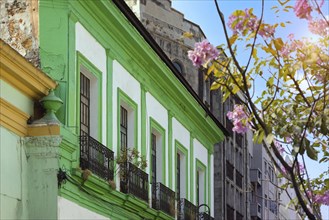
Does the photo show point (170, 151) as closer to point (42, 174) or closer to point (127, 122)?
point (127, 122)

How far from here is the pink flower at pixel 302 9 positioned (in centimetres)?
823

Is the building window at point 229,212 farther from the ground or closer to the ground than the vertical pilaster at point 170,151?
farther from the ground

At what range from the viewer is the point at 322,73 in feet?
30.3

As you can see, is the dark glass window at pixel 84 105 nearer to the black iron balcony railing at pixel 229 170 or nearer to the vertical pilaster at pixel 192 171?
the vertical pilaster at pixel 192 171

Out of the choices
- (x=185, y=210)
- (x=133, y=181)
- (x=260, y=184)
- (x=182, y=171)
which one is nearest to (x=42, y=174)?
(x=133, y=181)

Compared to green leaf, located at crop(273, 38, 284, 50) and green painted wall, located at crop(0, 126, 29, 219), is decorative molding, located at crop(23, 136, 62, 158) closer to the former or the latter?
green painted wall, located at crop(0, 126, 29, 219)

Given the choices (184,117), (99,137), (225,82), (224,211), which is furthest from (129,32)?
(224,211)

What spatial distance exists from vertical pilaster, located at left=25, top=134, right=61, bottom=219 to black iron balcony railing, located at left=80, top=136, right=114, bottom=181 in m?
1.19

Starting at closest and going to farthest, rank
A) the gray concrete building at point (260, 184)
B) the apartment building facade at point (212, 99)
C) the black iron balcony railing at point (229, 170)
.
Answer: the apartment building facade at point (212, 99), the black iron balcony railing at point (229, 170), the gray concrete building at point (260, 184)

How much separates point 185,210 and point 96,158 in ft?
22.9

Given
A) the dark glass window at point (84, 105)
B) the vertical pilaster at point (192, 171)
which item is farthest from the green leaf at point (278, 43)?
the vertical pilaster at point (192, 171)

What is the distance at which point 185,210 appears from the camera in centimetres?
2155

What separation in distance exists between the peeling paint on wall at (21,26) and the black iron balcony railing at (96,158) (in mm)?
1691

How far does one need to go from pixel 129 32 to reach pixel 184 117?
6.47 m
